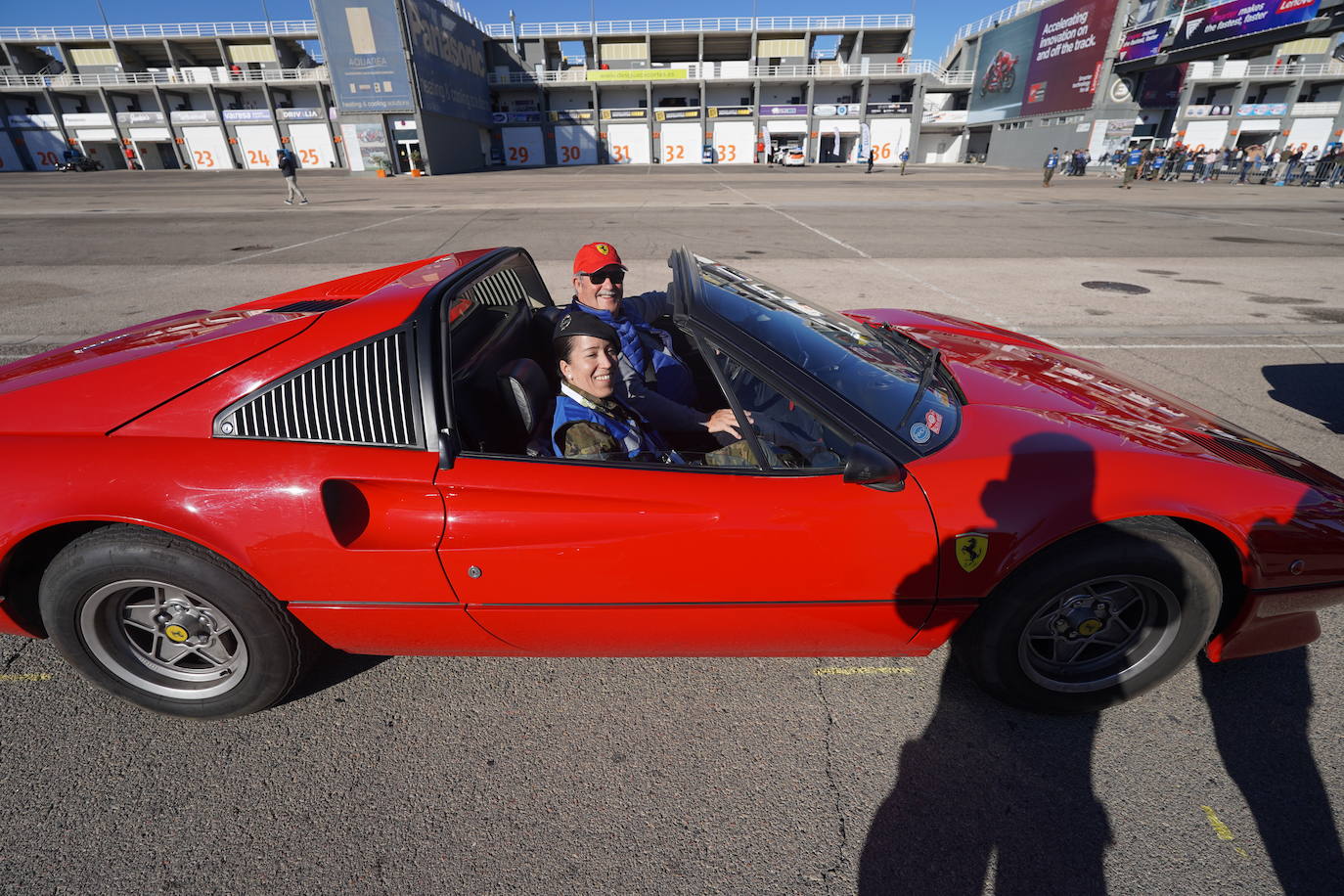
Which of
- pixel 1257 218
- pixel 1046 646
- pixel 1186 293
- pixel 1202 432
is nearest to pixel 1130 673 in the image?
pixel 1046 646

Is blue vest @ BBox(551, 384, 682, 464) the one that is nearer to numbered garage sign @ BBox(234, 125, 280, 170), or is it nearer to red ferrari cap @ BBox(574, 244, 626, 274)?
red ferrari cap @ BBox(574, 244, 626, 274)

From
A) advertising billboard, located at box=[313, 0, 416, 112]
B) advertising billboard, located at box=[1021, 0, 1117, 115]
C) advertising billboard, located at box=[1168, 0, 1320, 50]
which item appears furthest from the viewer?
advertising billboard, located at box=[1021, 0, 1117, 115]

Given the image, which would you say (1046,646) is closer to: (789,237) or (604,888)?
(604,888)

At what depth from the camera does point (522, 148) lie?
52.7m

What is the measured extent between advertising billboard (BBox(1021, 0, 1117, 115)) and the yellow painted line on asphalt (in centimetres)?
5129

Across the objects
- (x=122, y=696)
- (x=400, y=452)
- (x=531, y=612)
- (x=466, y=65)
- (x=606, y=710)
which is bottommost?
(x=606, y=710)

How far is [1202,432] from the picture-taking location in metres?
2.14

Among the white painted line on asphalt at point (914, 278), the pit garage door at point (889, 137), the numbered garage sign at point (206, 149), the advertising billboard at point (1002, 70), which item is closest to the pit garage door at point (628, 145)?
the pit garage door at point (889, 137)

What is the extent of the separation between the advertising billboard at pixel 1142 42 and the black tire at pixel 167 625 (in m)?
52.0

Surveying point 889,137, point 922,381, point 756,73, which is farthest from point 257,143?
point 922,381

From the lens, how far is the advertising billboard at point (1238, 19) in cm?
2903

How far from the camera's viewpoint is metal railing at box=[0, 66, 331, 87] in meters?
49.7

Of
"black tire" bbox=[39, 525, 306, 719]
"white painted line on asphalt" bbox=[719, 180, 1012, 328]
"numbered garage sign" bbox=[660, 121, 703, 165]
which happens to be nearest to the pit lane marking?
"black tire" bbox=[39, 525, 306, 719]

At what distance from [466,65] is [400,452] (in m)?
53.5
